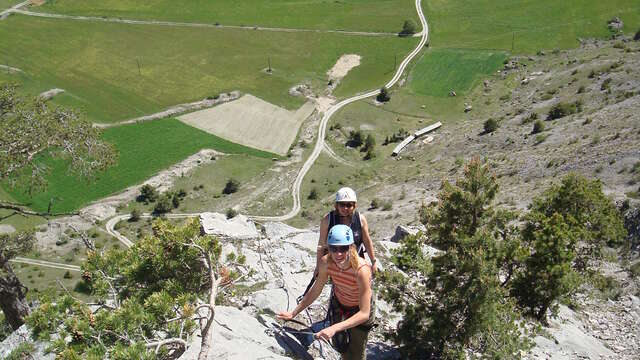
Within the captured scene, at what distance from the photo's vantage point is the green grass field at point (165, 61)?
396 feet

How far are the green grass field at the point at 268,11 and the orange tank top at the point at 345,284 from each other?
141m

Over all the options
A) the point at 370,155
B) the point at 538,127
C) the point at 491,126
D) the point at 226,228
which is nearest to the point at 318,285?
the point at 226,228

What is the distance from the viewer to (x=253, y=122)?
361ft

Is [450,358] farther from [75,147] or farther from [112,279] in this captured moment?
[75,147]

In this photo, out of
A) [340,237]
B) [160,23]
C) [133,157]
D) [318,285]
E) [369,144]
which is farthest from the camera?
[160,23]

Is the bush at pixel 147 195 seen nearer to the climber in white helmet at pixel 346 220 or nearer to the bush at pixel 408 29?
the climber in white helmet at pixel 346 220

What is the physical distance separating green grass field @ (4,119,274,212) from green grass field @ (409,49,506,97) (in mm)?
42478

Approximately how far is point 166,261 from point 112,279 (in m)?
2.06

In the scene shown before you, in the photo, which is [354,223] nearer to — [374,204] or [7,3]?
[374,204]

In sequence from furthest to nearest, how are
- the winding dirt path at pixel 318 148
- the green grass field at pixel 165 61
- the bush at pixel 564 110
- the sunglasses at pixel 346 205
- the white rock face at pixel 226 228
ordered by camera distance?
1. the green grass field at pixel 165 61
2. the bush at pixel 564 110
3. the winding dirt path at pixel 318 148
4. the white rock face at pixel 226 228
5. the sunglasses at pixel 346 205

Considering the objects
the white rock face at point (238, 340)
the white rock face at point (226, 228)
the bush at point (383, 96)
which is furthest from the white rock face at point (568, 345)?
the bush at point (383, 96)

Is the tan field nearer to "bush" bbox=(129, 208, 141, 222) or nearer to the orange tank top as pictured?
"bush" bbox=(129, 208, 141, 222)

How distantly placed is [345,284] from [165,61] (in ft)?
435

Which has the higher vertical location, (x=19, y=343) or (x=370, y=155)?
(x=19, y=343)
